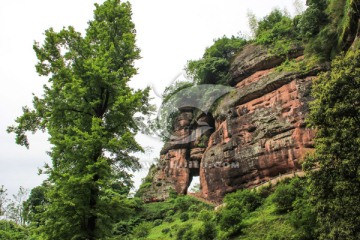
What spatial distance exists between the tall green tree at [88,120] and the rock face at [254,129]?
1207 cm

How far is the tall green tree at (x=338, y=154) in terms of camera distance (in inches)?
346

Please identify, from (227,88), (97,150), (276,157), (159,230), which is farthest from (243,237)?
(227,88)

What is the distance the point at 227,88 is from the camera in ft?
91.4

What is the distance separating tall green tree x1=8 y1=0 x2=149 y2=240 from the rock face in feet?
39.6

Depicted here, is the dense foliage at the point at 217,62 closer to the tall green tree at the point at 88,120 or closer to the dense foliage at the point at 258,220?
the dense foliage at the point at 258,220

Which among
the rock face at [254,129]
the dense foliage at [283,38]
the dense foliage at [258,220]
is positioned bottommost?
the dense foliage at [258,220]

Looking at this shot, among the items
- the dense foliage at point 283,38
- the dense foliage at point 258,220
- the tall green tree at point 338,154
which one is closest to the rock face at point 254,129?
the dense foliage at point 283,38

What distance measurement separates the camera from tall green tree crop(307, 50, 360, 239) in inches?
346

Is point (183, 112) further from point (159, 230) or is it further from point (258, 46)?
point (159, 230)

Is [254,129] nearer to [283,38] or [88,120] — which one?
[283,38]

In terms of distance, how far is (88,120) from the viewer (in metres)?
9.42

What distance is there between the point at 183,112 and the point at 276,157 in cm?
1521

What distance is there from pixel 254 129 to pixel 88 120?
15.4m

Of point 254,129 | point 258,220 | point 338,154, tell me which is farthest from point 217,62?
point 338,154
